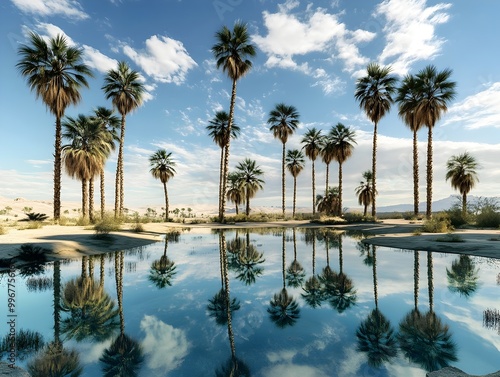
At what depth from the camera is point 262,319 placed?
5.43 meters

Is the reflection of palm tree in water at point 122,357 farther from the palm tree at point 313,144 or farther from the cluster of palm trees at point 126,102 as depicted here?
the palm tree at point 313,144

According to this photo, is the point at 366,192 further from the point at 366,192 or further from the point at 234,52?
the point at 234,52

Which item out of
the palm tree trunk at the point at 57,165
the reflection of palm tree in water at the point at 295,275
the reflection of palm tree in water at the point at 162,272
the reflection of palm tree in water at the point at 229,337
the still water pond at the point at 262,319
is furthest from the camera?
the palm tree trunk at the point at 57,165

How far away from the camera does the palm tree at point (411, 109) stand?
3356 cm

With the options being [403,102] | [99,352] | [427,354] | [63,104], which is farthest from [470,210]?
[63,104]

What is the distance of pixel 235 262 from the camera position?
11.5m

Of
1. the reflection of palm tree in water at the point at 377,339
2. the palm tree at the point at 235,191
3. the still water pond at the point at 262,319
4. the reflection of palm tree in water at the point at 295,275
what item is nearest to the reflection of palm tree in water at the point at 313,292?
the still water pond at the point at 262,319

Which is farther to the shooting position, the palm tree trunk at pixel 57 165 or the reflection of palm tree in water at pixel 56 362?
the palm tree trunk at pixel 57 165

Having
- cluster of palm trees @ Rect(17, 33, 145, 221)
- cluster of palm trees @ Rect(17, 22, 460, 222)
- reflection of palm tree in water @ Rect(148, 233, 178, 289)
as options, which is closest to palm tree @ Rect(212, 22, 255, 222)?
cluster of palm trees @ Rect(17, 22, 460, 222)

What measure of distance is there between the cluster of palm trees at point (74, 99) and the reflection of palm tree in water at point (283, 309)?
26.6m

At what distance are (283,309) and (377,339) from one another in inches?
82.0

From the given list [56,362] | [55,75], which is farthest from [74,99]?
[56,362]

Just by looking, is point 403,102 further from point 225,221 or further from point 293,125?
point 225,221

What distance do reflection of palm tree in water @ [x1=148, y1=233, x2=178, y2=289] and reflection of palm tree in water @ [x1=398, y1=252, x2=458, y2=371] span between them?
627cm
